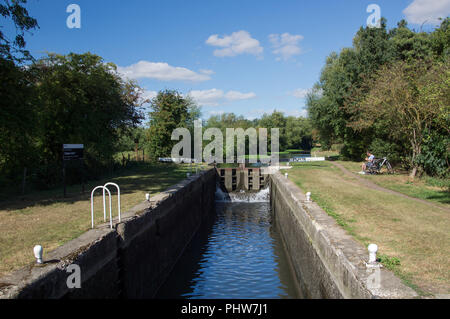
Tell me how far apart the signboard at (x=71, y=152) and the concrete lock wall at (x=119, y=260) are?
3.25 metres

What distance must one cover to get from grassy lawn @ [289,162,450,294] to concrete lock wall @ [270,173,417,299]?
13.1 inches

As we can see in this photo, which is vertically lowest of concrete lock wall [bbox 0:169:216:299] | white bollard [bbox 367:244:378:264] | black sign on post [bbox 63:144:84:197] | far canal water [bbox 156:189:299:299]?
far canal water [bbox 156:189:299:299]

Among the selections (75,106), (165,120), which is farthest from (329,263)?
(165,120)

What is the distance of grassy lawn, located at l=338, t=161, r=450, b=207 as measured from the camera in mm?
11681

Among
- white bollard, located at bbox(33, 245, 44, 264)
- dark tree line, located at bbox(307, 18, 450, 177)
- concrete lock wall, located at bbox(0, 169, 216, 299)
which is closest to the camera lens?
concrete lock wall, located at bbox(0, 169, 216, 299)

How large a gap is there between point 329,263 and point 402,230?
2.41m

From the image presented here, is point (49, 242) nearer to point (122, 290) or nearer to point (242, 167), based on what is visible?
point (122, 290)

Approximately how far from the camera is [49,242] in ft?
20.2

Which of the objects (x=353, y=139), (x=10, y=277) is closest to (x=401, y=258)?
(x=10, y=277)

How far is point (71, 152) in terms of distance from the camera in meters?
11.0

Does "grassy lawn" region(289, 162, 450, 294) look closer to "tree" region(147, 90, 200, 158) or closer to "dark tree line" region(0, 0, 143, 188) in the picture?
"dark tree line" region(0, 0, 143, 188)
